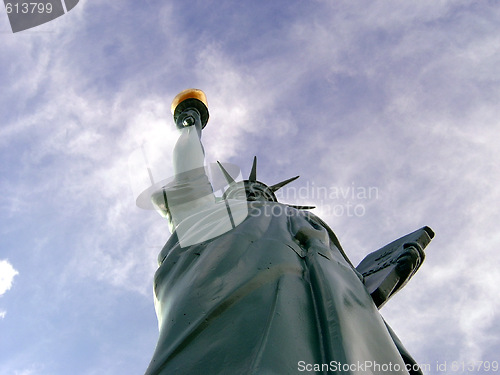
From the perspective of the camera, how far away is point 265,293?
10.2ft

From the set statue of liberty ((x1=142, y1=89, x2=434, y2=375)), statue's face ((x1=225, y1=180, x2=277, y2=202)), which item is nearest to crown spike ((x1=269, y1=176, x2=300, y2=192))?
statue's face ((x1=225, y1=180, x2=277, y2=202))

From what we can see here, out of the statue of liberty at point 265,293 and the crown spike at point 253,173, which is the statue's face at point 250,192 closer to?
the crown spike at point 253,173

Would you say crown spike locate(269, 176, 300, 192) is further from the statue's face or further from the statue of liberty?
the statue of liberty

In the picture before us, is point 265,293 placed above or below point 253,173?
below

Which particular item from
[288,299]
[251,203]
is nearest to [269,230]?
[251,203]

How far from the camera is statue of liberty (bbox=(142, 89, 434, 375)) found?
264cm

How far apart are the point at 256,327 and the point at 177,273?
3.20 ft

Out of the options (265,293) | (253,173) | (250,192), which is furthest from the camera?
(253,173)

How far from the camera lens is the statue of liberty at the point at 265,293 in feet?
8.66

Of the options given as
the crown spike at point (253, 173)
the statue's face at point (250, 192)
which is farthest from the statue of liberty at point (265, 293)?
the crown spike at point (253, 173)

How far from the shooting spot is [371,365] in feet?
9.11

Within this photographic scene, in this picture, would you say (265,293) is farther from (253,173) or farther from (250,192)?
(253,173)

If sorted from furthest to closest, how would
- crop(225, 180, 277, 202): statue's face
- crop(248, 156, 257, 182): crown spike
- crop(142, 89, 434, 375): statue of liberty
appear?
crop(248, 156, 257, 182): crown spike, crop(225, 180, 277, 202): statue's face, crop(142, 89, 434, 375): statue of liberty

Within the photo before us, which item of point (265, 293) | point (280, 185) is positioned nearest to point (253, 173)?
point (280, 185)
